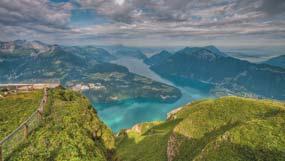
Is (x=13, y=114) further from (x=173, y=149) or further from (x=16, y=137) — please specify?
(x=173, y=149)

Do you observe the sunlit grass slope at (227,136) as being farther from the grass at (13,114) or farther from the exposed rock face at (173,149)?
the grass at (13,114)

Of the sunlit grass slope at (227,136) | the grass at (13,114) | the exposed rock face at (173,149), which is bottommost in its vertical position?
the exposed rock face at (173,149)

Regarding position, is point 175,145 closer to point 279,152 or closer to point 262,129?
point 262,129

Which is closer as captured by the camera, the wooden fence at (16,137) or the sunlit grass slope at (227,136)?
the wooden fence at (16,137)

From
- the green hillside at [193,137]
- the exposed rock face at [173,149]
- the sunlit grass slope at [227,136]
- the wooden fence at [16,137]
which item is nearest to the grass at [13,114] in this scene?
the green hillside at [193,137]

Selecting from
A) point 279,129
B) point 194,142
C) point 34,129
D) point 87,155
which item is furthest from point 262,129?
point 34,129

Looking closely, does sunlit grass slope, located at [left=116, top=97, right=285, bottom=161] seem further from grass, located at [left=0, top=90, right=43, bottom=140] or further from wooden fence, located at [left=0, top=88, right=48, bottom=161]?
grass, located at [left=0, top=90, right=43, bottom=140]

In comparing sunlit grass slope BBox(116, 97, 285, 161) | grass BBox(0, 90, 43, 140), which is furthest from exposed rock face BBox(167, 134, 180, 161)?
grass BBox(0, 90, 43, 140)

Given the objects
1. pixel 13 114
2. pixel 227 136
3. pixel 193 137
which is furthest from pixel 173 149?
pixel 13 114
